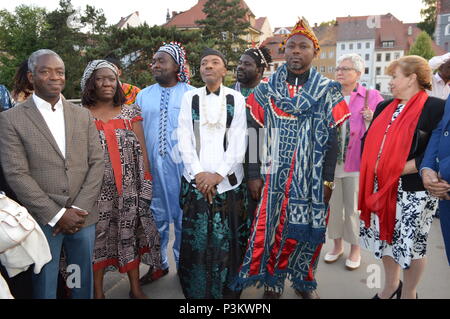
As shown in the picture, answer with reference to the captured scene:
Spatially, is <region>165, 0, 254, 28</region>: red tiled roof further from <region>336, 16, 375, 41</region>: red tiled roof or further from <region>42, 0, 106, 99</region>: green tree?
<region>336, 16, 375, 41</region>: red tiled roof

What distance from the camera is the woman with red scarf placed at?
2666 millimetres

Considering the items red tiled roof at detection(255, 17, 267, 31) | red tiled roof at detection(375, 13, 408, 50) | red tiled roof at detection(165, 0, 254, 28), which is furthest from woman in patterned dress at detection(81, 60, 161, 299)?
red tiled roof at detection(255, 17, 267, 31)

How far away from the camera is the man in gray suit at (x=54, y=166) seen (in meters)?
2.31

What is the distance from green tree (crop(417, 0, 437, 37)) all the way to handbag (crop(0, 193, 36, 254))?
62.0 meters

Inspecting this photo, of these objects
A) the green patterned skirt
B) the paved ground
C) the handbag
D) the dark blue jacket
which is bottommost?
the paved ground

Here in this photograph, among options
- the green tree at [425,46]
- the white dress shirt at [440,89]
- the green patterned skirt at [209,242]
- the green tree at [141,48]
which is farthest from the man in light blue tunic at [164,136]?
the green tree at [425,46]

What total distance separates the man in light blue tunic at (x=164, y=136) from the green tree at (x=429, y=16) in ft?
197

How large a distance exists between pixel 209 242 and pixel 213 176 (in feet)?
1.92

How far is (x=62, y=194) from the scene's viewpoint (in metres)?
2.43

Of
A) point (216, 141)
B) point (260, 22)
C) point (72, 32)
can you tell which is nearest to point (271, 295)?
point (216, 141)

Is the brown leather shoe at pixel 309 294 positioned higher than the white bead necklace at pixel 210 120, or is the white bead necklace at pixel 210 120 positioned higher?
the white bead necklace at pixel 210 120

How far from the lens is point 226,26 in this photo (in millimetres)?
27609

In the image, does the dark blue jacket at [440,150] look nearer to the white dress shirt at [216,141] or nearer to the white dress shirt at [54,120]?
the white dress shirt at [216,141]
